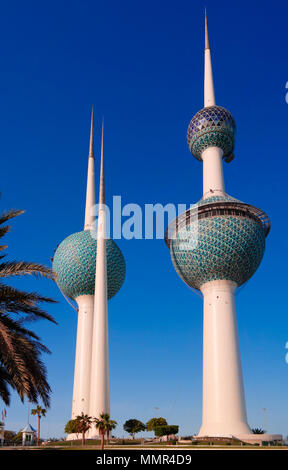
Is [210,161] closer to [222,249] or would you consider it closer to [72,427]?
[222,249]

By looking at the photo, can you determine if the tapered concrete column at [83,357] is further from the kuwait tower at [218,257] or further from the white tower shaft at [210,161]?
the white tower shaft at [210,161]

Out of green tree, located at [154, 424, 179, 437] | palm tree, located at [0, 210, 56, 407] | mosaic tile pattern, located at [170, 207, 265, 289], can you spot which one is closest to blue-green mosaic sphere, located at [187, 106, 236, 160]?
mosaic tile pattern, located at [170, 207, 265, 289]

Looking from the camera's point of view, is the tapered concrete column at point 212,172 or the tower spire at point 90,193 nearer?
the tapered concrete column at point 212,172

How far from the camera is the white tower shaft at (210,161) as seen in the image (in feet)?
250

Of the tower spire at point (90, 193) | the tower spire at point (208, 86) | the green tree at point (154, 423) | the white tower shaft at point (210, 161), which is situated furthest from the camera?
the tower spire at point (208, 86)

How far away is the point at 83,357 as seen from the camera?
7519 centimetres

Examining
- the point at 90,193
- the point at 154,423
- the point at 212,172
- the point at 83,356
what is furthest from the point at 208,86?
the point at 154,423

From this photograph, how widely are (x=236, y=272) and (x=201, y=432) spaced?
21.9 metres

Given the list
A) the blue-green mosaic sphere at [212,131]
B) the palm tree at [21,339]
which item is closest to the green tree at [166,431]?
the blue-green mosaic sphere at [212,131]

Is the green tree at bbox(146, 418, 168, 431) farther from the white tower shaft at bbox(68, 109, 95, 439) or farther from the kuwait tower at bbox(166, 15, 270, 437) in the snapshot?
the kuwait tower at bbox(166, 15, 270, 437)

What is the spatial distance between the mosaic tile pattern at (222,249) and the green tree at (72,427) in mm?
25494

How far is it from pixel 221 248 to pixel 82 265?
22490 millimetres
